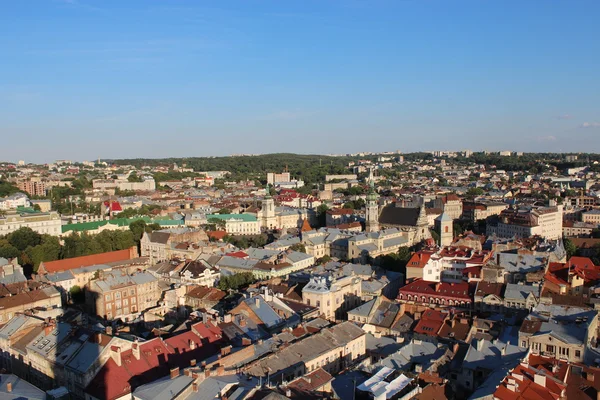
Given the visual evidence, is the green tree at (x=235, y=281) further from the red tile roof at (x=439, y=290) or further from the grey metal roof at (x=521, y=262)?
the grey metal roof at (x=521, y=262)

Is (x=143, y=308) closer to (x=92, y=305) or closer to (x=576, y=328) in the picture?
(x=92, y=305)

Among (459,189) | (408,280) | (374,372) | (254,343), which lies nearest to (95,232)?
(408,280)

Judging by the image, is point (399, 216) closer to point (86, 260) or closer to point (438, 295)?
point (438, 295)

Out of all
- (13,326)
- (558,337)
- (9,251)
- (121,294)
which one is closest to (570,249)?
(558,337)

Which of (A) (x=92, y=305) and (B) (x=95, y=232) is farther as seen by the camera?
(B) (x=95, y=232)

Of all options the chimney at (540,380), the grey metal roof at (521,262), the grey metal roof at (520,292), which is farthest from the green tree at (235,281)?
the chimney at (540,380)

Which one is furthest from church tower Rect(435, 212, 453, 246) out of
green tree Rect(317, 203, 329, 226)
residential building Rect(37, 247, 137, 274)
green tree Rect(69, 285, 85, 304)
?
green tree Rect(69, 285, 85, 304)
